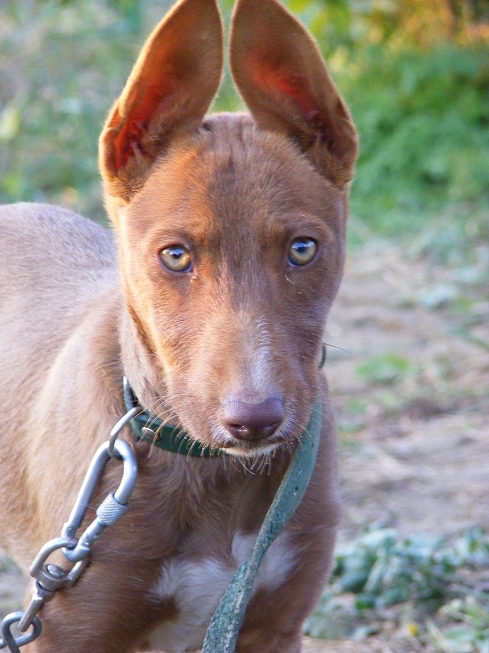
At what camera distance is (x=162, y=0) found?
986 cm

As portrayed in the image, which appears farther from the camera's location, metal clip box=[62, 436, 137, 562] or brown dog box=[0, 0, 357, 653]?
metal clip box=[62, 436, 137, 562]

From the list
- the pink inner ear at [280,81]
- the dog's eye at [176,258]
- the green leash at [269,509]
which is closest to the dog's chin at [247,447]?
the green leash at [269,509]

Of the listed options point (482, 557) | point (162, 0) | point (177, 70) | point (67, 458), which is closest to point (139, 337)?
point (67, 458)

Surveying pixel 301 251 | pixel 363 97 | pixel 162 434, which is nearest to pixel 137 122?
pixel 301 251

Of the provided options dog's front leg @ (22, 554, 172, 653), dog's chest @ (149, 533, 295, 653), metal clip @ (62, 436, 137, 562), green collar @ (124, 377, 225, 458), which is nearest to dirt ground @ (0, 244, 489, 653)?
dog's chest @ (149, 533, 295, 653)

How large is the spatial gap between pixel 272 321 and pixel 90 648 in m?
1.01

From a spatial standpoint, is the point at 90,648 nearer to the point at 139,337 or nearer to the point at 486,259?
the point at 139,337

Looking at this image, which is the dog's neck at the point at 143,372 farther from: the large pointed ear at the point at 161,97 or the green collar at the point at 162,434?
the large pointed ear at the point at 161,97

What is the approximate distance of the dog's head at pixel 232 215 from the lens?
7.66 ft

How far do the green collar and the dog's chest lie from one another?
27 centimetres

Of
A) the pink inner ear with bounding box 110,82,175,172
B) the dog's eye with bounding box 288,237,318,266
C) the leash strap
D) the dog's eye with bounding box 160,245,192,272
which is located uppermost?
the pink inner ear with bounding box 110,82,175,172

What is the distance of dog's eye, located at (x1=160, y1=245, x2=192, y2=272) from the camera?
245 cm

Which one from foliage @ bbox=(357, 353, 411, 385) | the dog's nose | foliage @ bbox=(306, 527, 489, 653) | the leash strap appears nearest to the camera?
the dog's nose

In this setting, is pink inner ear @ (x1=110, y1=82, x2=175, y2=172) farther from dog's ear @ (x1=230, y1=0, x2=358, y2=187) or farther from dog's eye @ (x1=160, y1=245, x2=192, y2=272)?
dog's eye @ (x1=160, y1=245, x2=192, y2=272)
